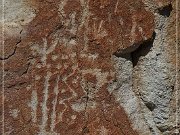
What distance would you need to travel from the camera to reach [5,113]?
4.83ft

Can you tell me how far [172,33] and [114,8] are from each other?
185mm

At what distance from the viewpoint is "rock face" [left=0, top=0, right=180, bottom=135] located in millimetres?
1476

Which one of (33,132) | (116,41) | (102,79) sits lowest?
(33,132)

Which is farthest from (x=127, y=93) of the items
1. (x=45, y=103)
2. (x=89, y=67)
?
(x=45, y=103)

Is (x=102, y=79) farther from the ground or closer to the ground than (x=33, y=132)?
farther from the ground

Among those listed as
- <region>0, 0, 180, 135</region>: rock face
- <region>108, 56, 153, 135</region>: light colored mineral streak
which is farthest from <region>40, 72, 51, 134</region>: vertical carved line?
<region>108, 56, 153, 135</region>: light colored mineral streak

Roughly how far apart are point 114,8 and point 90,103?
10.8 inches

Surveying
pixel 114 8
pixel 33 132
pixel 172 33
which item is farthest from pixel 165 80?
pixel 33 132

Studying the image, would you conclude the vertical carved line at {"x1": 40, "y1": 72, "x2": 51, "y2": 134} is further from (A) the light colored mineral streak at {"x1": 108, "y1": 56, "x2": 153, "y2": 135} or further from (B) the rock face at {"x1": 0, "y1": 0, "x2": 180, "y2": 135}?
(A) the light colored mineral streak at {"x1": 108, "y1": 56, "x2": 153, "y2": 135}

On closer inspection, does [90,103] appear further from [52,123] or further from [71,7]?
[71,7]

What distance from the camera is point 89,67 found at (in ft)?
4.95

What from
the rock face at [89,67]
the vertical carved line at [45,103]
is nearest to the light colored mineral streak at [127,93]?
the rock face at [89,67]

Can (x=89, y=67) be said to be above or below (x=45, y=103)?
above

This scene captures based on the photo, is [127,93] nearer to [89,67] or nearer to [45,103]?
[89,67]
